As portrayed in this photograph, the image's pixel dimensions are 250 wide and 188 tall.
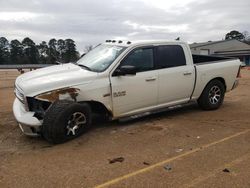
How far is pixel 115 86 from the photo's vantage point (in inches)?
275

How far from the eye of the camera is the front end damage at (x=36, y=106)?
619cm

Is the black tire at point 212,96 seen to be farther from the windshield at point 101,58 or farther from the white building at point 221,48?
the white building at point 221,48

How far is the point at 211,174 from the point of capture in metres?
4.75

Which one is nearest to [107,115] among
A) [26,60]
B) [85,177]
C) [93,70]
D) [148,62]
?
[93,70]

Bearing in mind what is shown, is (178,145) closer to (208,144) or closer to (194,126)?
(208,144)

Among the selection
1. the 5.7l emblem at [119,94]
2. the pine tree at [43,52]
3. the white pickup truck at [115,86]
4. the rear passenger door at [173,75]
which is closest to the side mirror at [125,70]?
the white pickup truck at [115,86]

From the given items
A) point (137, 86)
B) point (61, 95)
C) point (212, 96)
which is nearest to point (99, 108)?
point (137, 86)

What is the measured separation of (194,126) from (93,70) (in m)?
2.31

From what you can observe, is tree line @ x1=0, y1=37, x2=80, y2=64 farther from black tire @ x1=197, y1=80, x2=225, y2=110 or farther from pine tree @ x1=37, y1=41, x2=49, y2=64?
black tire @ x1=197, y1=80, x2=225, y2=110

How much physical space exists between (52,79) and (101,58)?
1.40 meters

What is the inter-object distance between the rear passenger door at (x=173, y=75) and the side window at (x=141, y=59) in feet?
0.58

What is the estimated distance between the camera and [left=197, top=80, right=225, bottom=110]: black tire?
8672 millimetres

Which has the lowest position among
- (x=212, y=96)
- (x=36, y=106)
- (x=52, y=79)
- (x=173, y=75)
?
(x=212, y=96)

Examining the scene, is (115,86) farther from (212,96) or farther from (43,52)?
(43,52)
